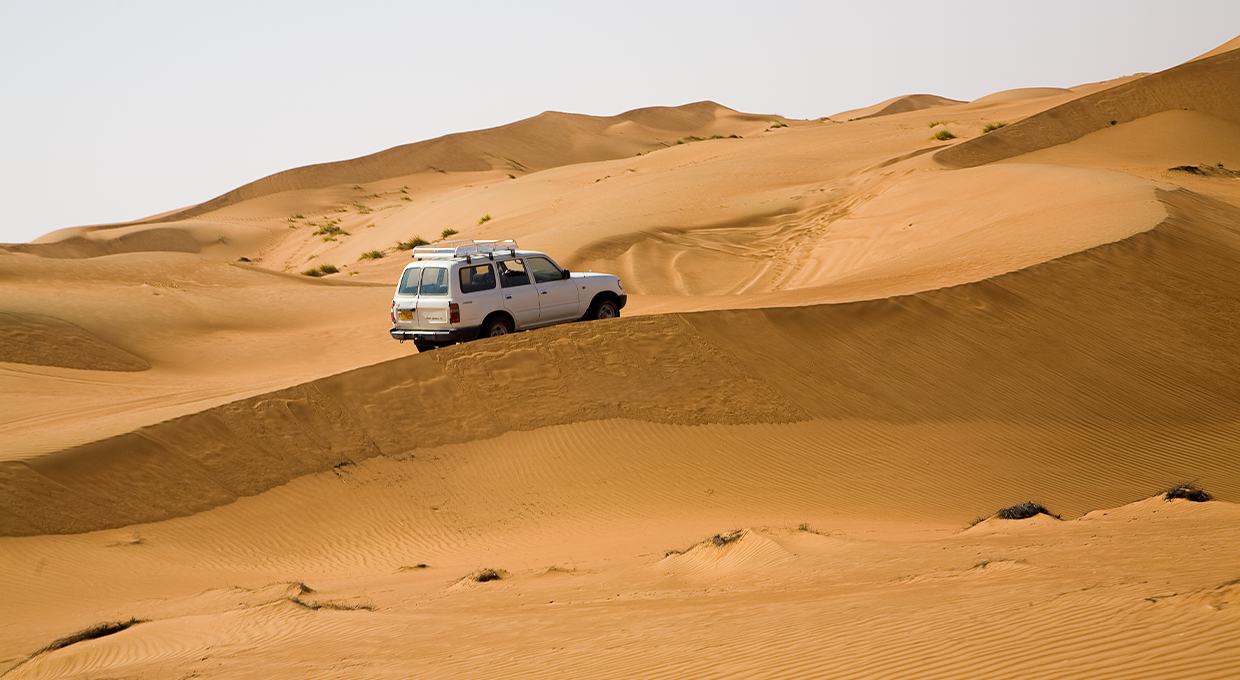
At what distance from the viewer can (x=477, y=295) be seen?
53.5 ft

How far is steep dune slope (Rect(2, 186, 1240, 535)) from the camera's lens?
13.2 metres

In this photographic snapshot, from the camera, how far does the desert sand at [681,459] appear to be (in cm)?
716

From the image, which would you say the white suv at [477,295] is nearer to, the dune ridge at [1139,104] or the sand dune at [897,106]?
the dune ridge at [1139,104]

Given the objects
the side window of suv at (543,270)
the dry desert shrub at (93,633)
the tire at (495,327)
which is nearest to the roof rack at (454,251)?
the side window of suv at (543,270)

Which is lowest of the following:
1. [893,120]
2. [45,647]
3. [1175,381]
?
[1175,381]

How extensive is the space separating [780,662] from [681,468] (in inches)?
311

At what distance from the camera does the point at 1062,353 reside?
59.0ft

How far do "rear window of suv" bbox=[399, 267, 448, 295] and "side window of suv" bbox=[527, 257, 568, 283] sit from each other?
5.83 feet

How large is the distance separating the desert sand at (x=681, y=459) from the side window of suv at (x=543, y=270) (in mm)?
957

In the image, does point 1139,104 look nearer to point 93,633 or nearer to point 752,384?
point 752,384

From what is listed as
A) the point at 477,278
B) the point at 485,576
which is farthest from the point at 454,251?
the point at 485,576

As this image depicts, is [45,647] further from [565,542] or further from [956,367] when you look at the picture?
[956,367]

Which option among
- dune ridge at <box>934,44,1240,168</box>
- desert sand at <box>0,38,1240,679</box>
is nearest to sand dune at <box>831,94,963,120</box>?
dune ridge at <box>934,44,1240,168</box>

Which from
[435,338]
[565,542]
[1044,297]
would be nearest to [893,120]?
[1044,297]
